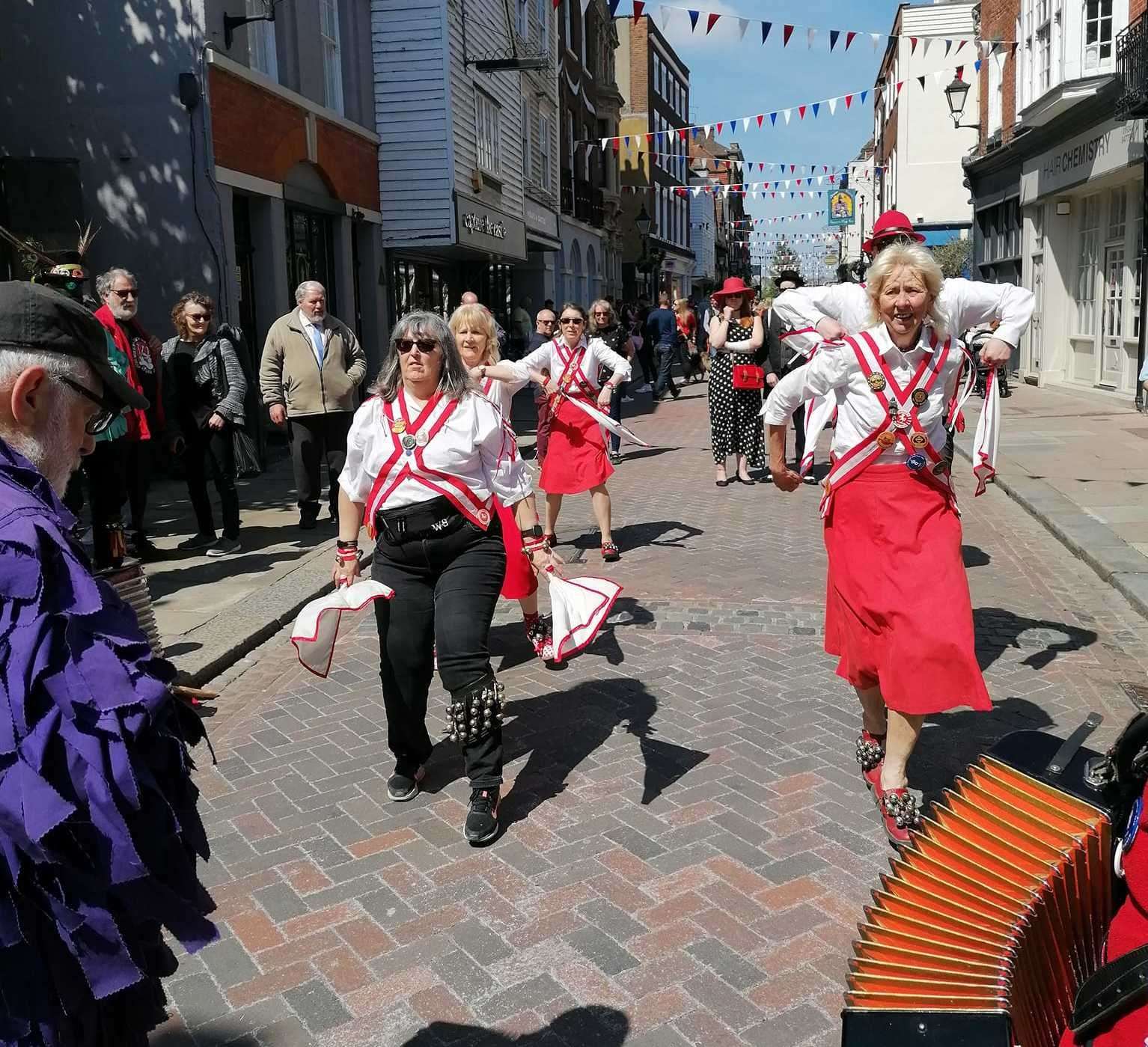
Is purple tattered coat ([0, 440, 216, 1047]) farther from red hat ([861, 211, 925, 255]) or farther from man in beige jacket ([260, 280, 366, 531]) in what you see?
man in beige jacket ([260, 280, 366, 531])

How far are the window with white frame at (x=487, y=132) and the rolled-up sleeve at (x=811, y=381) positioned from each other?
18.0 m

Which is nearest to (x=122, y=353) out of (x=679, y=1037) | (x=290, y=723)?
(x=290, y=723)

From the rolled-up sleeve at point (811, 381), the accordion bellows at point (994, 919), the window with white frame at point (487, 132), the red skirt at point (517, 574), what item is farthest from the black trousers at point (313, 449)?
the window with white frame at point (487, 132)

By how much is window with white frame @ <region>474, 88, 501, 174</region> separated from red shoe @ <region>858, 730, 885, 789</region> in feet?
61.1

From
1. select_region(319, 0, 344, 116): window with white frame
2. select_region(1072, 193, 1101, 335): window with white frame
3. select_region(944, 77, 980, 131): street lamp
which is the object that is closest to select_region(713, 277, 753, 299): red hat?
select_region(319, 0, 344, 116): window with white frame

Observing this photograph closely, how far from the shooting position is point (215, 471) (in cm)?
841

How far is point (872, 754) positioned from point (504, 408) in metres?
4.21

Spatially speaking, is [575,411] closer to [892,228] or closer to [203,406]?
[203,406]

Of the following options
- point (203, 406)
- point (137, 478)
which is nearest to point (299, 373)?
point (203, 406)

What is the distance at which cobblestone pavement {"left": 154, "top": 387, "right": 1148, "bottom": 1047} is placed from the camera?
295 centimetres

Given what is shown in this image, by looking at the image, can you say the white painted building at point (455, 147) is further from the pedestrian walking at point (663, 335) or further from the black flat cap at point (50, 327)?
the black flat cap at point (50, 327)

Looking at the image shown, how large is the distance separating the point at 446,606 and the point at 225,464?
4.94 m

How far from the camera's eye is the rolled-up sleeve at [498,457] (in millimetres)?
4137

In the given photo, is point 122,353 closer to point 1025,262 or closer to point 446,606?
point 446,606
